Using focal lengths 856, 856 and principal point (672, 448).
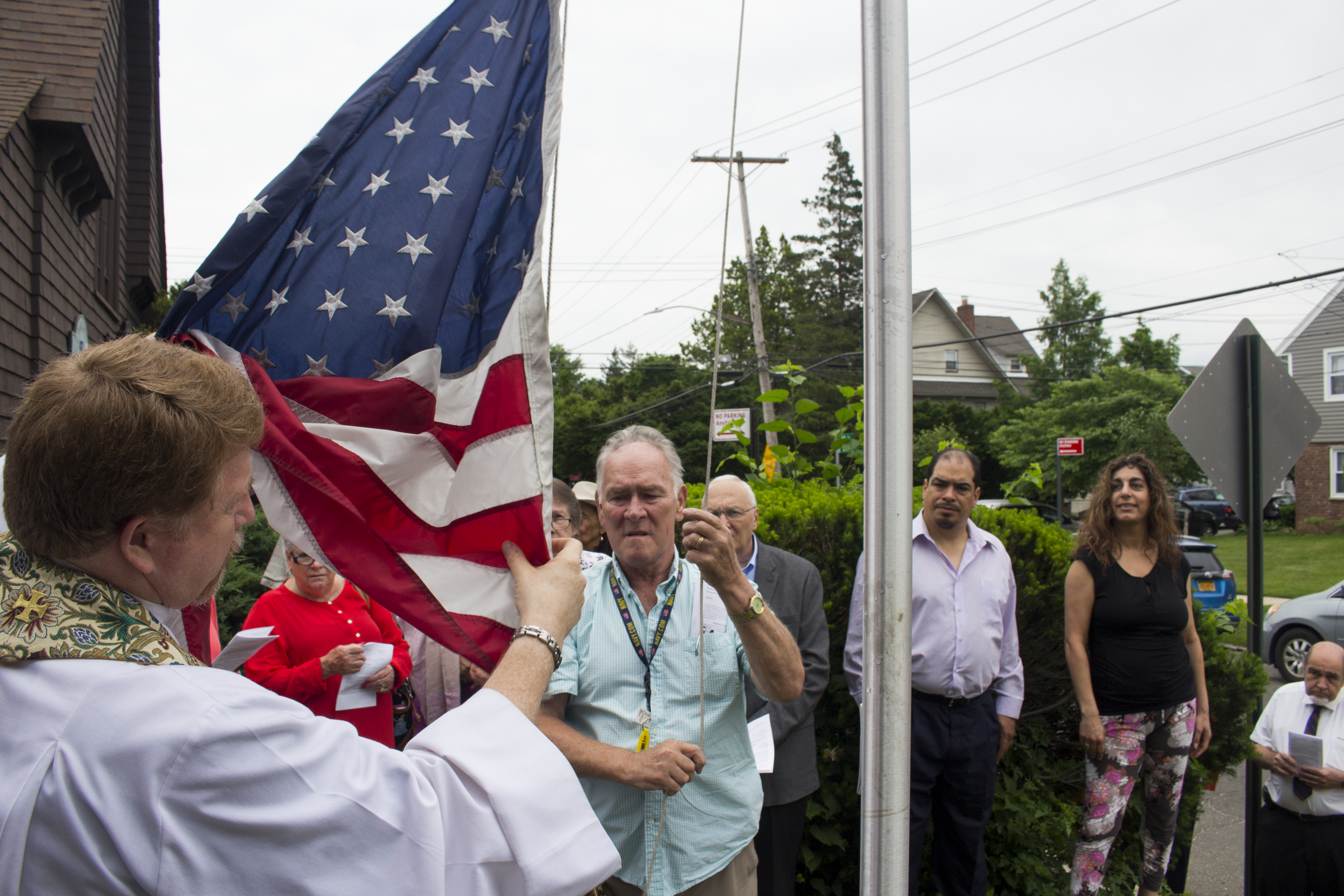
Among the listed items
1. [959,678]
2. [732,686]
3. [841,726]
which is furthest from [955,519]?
[732,686]

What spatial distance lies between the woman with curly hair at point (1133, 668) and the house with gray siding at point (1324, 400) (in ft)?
106

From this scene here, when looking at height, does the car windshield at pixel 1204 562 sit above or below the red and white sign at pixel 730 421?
below

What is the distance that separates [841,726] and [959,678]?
753 millimetres

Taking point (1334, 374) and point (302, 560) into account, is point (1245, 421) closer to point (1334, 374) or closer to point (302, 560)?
point (302, 560)

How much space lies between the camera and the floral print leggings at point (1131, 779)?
404cm

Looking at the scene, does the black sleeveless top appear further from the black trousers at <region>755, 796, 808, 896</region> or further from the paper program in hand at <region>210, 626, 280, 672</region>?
the paper program in hand at <region>210, 626, 280, 672</region>

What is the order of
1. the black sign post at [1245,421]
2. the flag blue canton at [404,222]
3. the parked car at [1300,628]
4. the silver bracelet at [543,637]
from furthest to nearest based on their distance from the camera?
1. the parked car at [1300,628]
2. the black sign post at [1245,421]
3. the flag blue canton at [404,222]
4. the silver bracelet at [543,637]

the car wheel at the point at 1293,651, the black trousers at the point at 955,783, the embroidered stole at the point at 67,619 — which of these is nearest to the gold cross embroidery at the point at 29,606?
the embroidered stole at the point at 67,619

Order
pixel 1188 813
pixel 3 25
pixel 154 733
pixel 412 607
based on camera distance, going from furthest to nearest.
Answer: pixel 3 25
pixel 1188 813
pixel 412 607
pixel 154 733

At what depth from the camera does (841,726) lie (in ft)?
14.2

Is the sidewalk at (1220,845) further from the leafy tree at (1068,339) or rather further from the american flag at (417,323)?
the leafy tree at (1068,339)

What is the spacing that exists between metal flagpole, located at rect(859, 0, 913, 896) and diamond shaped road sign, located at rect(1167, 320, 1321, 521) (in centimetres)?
339

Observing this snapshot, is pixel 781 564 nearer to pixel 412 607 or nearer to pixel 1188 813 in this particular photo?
pixel 412 607

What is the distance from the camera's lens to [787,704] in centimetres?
325
